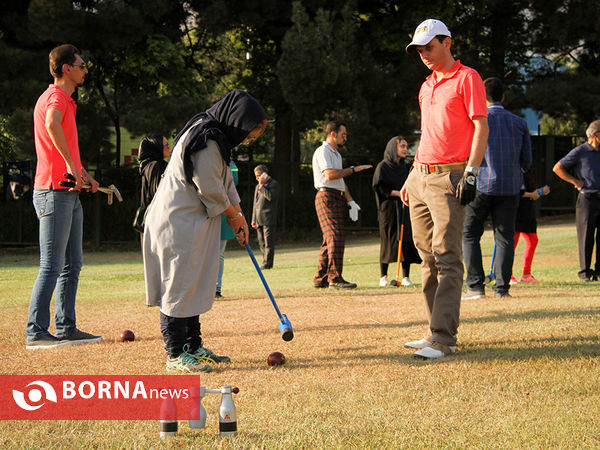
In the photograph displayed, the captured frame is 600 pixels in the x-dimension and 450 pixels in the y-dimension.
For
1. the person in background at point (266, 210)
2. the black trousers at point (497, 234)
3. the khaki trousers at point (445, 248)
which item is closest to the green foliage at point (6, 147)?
the person in background at point (266, 210)

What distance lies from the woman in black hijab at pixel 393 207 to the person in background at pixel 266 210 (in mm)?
3885

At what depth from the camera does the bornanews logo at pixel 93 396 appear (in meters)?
3.78

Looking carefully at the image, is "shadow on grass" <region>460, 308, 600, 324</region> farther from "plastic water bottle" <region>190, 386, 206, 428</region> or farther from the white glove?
the white glove

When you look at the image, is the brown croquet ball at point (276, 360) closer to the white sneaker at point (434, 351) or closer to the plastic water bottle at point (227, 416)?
the white sneaker at point (434, 351)

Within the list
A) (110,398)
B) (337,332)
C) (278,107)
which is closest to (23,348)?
(110,398)

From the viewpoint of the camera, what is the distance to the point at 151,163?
7.52m

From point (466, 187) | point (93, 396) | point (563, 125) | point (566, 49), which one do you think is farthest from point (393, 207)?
point (563, 125)

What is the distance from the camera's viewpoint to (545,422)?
3.51 meters

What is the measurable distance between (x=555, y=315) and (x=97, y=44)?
17000 millimetres

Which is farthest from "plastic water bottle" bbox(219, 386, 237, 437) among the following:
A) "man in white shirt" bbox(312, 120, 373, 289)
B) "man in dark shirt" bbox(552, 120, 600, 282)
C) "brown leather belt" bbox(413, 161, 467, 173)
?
"man in dark shirt" bbox(552, 120, 600, 282)

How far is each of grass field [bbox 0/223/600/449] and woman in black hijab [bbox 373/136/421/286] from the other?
34.8 inches

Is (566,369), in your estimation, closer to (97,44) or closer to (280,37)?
(97,44)

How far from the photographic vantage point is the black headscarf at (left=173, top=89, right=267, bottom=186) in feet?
15.4

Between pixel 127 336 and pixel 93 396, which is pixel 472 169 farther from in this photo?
pixel 127 336
